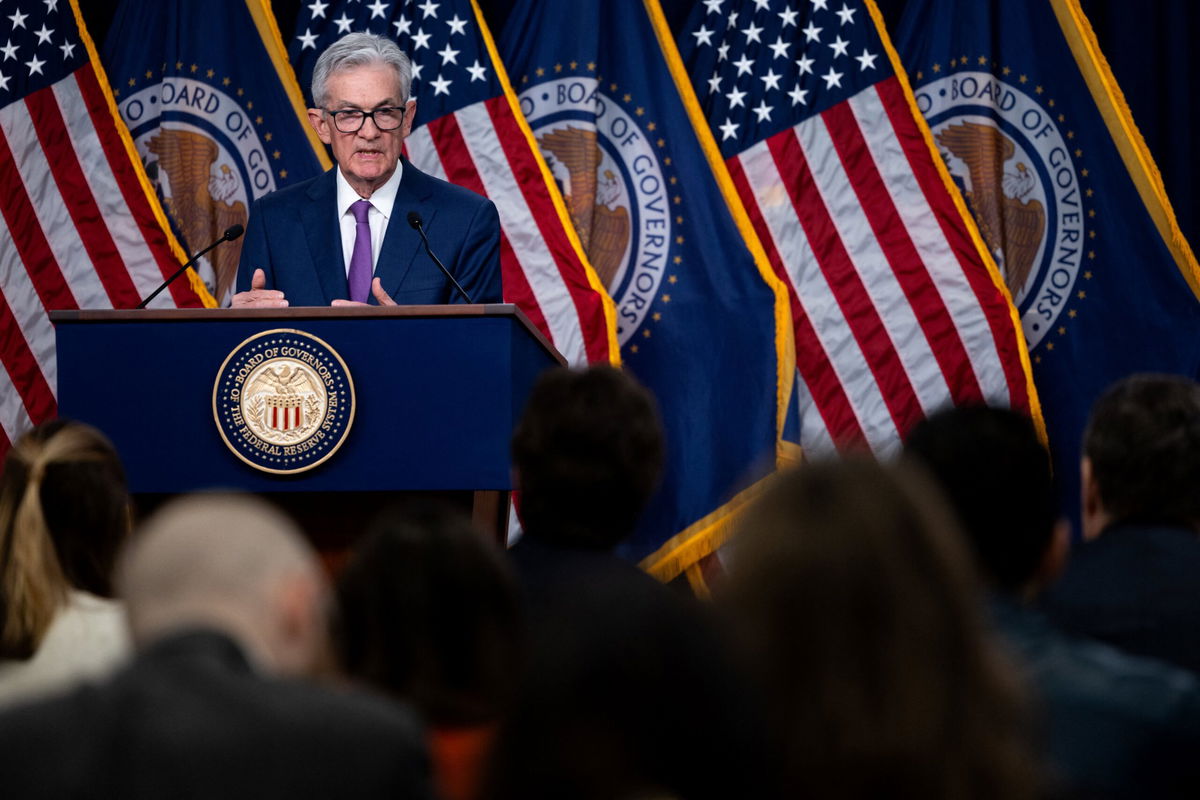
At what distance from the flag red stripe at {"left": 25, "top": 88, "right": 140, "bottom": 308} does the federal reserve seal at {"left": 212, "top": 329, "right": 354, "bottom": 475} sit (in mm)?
2601

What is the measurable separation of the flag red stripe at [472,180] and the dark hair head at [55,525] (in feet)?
11.2

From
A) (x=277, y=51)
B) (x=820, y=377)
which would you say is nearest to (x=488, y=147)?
(x=277, y=51)

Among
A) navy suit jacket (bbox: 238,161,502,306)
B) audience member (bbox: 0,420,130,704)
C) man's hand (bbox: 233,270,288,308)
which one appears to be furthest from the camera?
navy suit jacket (bbox: 238,161,502,306)

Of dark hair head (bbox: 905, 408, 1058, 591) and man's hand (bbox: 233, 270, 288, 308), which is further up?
man's hand (bbox: 233, 270, 288, 308)

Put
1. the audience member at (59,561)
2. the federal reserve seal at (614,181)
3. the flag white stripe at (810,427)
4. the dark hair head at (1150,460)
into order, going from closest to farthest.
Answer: the audience member at (59,561) → the dark hair head at (1150,460) → the flag white stripe at (810,427) → the federal reserve seal at (614,181)

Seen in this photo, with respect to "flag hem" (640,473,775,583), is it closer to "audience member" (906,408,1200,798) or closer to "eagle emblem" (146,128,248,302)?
"eagle emblem" (146,128,248,302)

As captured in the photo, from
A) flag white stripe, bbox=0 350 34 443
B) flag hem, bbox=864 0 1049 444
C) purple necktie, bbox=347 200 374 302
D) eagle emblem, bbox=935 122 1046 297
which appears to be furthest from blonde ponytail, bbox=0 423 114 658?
eagle emblem, bbox=935 122 1046 297

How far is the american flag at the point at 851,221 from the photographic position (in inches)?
218

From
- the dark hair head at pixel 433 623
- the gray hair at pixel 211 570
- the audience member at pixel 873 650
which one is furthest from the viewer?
the dark hair head at pixel 433 623

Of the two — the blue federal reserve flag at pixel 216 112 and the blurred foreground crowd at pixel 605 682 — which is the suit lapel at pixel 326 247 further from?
the blurred foreground crowd at pixel 605 682

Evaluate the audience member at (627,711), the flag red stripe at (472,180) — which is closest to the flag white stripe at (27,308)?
the flag red stripe at (472,180)

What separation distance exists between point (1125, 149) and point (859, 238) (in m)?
1.09

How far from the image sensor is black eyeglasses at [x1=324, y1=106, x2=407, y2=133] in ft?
13.9

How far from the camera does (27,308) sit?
18.5 feet
